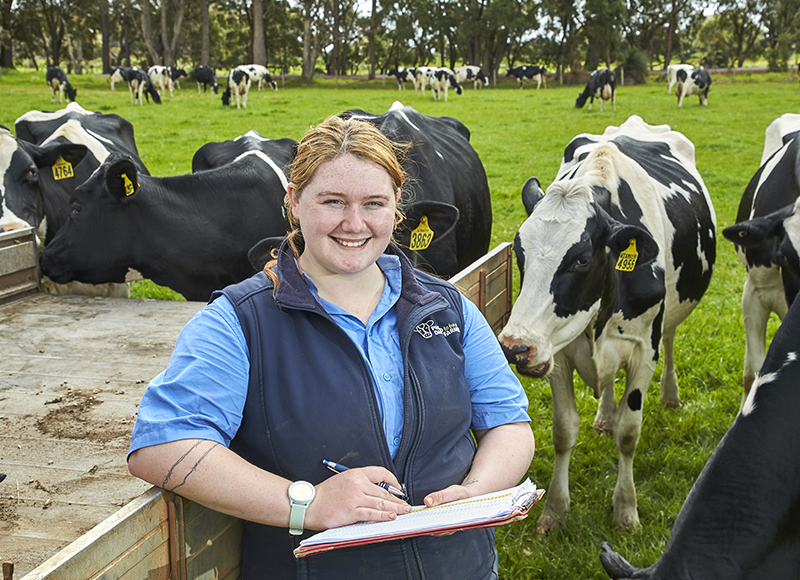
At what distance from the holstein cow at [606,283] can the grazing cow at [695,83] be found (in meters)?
22.8

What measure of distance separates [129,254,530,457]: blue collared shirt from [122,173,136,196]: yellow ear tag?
3.16 meters

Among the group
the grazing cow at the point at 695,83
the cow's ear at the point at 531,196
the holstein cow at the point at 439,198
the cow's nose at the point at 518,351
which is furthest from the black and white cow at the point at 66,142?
the grazing cow at the point at 695,83

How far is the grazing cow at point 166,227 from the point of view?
480cm

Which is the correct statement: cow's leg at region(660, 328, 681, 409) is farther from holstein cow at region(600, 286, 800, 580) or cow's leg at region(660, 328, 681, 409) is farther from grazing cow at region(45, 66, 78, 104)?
grazing cow at region(45, 66, 78, 104)

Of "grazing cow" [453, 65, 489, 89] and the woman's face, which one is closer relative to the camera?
the woman's face

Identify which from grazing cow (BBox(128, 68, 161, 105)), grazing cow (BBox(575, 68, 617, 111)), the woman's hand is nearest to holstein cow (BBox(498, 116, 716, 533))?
the woman's hand

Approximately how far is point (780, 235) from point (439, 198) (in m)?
2.18

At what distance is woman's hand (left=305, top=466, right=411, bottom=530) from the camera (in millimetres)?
1602

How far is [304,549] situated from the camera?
1533 mm

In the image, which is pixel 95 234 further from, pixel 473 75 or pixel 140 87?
pixel 473 75

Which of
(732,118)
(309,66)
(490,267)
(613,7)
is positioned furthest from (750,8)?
(490,267)

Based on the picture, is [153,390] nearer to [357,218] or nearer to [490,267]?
[357,218]

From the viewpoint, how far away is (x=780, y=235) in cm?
377

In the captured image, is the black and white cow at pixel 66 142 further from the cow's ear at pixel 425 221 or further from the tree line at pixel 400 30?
the tree line at pixel 400 30
